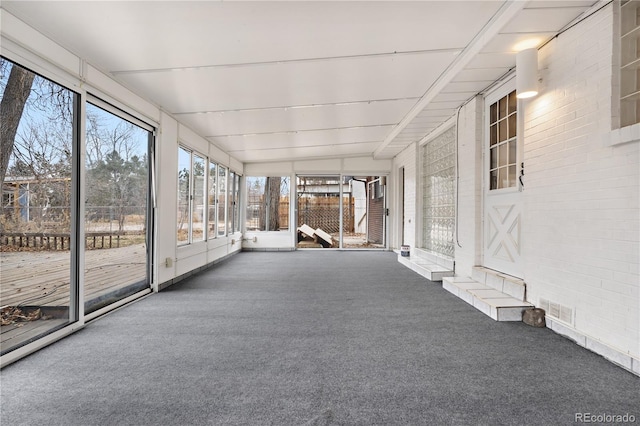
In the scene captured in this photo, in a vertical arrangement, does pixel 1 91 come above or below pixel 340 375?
above

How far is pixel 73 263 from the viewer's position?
2.78 m

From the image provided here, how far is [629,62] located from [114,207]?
511 centimetres

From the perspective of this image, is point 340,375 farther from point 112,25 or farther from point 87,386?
point 112,25

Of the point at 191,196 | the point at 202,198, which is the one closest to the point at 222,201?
the point at 202,198

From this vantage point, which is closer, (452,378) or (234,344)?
(452,378)

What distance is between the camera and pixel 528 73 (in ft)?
9.59

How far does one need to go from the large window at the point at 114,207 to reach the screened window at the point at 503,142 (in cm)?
458

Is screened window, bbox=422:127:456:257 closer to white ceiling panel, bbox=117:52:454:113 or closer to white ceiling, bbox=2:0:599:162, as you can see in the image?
white ceiling, bbox=2:0:599:162

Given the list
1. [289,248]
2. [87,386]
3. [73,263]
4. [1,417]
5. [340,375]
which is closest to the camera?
[1,417]

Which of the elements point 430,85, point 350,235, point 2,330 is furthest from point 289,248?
point 2,330

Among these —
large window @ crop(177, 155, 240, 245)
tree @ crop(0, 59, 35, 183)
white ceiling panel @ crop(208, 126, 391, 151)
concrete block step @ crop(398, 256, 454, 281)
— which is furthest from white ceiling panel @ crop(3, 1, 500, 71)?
concrete block step @ crop(398, 256, 454, 281)

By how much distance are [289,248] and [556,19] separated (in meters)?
7.47

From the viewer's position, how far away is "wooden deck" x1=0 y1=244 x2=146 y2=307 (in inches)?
104

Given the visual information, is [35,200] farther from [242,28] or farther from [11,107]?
[242,28]
